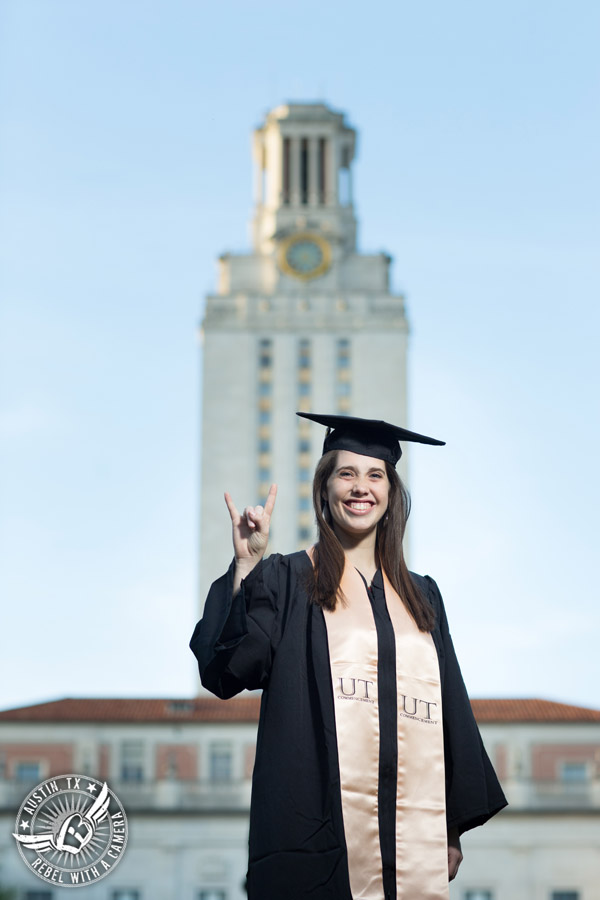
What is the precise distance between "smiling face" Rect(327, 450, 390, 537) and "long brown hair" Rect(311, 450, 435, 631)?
A: 0.04 meters

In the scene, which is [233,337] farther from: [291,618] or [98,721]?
[291,618]

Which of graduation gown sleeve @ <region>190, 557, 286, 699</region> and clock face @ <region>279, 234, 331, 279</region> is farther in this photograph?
clock face @ <region>279, 234, 331, 279</region>

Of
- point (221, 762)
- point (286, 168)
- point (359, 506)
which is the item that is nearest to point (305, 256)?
point (286, 168)

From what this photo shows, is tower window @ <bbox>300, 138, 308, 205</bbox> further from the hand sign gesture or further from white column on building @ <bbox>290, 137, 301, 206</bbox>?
the hand sign gesture

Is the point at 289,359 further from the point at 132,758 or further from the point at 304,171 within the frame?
the point at 132,758

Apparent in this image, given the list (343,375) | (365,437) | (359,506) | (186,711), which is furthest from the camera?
(343,375)

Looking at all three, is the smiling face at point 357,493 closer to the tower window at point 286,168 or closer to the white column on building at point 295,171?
the white column on building at point 295,171

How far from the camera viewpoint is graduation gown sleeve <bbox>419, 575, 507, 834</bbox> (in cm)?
634

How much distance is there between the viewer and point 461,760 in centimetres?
641

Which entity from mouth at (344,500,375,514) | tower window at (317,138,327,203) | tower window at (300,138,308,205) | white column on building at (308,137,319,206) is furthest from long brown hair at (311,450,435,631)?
tower window at (300,138,308,205)

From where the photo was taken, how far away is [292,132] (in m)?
108

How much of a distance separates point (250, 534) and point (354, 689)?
2.74 ft

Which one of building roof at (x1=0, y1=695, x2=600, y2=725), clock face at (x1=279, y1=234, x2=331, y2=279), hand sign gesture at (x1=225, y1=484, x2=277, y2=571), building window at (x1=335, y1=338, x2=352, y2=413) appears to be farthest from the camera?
clock face at (x1=279, y1=234, x2=331, y2=279)

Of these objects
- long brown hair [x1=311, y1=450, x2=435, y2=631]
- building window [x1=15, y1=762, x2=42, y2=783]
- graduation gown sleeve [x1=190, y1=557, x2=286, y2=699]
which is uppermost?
long brown hair [x1=311, y1=450, x2=435, y2=631]
